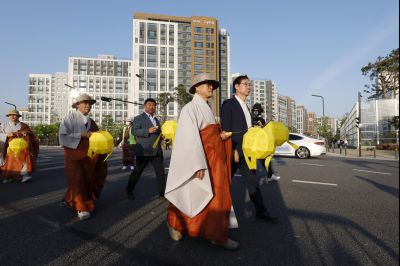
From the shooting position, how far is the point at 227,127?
3.96m

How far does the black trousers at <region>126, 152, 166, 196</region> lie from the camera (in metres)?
5.60

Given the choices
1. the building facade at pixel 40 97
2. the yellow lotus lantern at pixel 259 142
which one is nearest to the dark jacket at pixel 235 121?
the yellow lotus lantern at pixel 259 142

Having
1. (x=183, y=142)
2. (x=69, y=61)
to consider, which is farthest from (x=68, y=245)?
(x=69, y=61)

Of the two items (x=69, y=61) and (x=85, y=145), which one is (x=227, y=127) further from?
(x=69, y=61)

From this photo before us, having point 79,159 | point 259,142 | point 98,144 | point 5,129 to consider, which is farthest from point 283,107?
point 259,142

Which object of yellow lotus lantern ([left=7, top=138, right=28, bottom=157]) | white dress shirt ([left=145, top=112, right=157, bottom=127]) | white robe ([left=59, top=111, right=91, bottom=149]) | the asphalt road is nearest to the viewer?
the asphalt road

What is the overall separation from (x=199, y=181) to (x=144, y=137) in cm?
275

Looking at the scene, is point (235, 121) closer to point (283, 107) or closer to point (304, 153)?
point (304, 153)

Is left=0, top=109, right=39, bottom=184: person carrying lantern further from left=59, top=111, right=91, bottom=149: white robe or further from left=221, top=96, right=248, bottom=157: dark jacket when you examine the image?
left=221, top=96, right=248, bottom=157: dark jacket

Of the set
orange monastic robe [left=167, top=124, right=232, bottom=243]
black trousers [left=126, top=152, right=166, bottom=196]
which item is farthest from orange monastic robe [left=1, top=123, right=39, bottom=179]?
orange monastic robe [left=167, top=124, right=232, bottom=243]

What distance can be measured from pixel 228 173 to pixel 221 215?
1.59 feet

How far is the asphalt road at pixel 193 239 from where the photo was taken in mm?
2840

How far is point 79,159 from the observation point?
4.46m

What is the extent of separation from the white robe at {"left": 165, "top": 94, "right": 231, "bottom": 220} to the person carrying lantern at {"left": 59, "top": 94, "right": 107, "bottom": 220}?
182 cm
